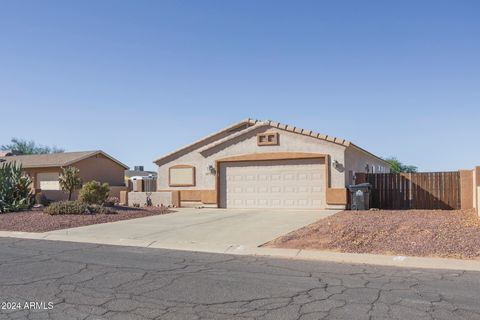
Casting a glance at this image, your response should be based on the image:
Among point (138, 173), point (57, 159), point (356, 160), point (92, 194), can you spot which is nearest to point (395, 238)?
point (356, 160)

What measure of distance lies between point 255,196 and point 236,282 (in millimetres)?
16062

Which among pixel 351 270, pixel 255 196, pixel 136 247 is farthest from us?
pixel 255 196

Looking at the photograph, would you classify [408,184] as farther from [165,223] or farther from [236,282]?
[236,282]

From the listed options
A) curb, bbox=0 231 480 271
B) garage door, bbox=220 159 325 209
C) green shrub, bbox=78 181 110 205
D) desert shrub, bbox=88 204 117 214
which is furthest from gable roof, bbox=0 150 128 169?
curb, bbox=0 231 480 271

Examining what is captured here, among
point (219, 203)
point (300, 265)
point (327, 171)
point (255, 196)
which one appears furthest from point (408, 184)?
point (300, 265)

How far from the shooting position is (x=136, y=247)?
40.8 feet

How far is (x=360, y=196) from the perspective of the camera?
20984 mm

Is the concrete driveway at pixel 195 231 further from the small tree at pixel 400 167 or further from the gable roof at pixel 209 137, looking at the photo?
the small tree at pixel 400 167

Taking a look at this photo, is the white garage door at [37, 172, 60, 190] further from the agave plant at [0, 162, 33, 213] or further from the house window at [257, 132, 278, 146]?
the house window at [257, 132, 278, 146]

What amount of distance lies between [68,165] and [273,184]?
18574 millimetres

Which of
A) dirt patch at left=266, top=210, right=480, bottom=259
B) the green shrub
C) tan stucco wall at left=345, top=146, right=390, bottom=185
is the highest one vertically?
tan stucco wall at left=345, top=146, right=390, bottom=185

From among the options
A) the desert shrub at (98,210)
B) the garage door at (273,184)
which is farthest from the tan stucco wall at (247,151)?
the desert shrub at (98,210)

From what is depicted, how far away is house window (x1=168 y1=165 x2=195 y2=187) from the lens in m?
26.2

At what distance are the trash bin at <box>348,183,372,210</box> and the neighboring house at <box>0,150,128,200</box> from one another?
2076cm
